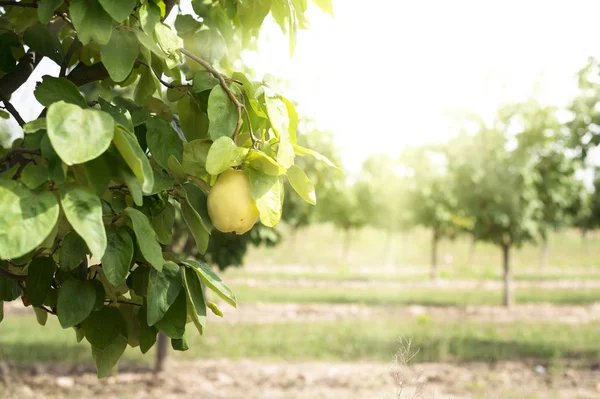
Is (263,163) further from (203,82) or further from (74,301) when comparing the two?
(74,301)

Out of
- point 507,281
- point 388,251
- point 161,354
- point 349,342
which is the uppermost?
point 507,281

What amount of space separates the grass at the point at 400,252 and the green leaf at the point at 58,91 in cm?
3492

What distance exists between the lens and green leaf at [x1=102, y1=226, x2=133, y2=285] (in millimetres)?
1328

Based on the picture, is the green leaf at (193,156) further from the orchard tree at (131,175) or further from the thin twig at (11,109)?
the thin twig at (11,109)

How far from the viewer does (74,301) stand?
60.2 inches

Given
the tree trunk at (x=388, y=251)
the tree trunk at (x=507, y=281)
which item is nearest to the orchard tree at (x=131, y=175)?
the tree trunk at (x=507, y=281)

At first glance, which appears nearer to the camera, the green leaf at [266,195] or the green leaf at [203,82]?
the green leaf at [266,195]

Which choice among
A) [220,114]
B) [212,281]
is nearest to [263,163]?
[220,114]

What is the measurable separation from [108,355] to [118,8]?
93 centimetres

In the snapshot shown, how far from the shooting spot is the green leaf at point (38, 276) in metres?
1.64

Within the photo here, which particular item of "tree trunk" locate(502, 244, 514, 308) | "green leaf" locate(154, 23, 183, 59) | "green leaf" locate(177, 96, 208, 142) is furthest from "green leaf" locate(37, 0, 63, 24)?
"tree trunk" locate(502, 244, 514, 308)

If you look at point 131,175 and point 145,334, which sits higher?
point 131,175


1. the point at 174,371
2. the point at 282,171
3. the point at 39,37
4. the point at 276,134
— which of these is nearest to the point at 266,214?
the point at 282,171

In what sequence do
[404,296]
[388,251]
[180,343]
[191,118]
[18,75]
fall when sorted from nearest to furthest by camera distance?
[180,343] < [191,118] < [18,75] < [404,296] < [388,251]
